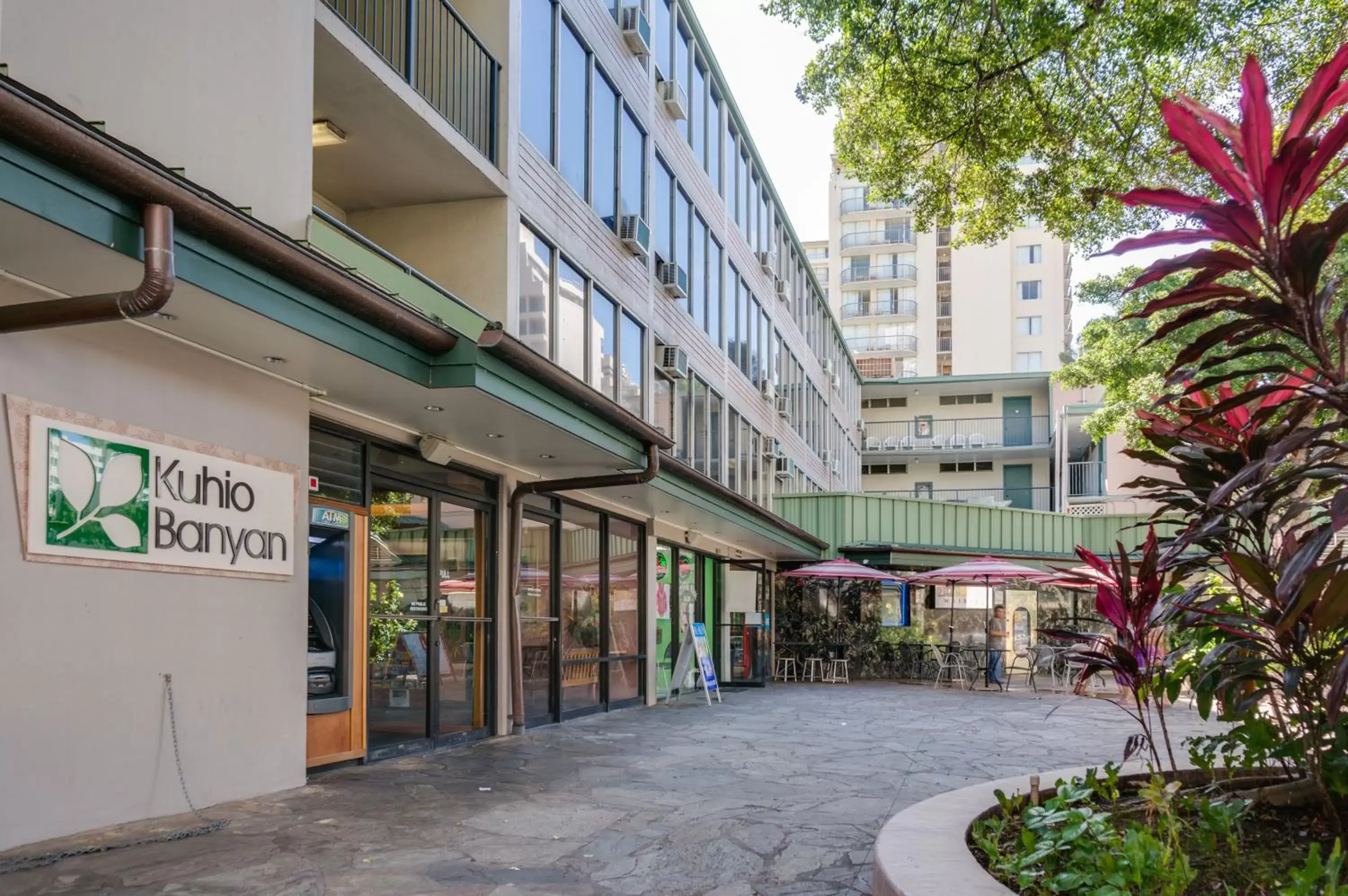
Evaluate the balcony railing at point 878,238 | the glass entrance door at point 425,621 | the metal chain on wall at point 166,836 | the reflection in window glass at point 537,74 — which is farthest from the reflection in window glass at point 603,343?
the balcony railing at point 878,238

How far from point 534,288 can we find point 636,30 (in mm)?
4583

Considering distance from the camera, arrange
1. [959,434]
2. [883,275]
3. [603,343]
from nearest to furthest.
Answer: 1. [603,343]
2. [959,434]
3. [883,275]

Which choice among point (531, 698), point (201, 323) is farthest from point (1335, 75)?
point (531, 698)

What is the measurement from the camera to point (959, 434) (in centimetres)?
4866

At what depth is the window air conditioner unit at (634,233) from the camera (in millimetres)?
14156

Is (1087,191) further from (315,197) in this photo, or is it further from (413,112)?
(315,197)

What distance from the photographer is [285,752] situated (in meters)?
7.58

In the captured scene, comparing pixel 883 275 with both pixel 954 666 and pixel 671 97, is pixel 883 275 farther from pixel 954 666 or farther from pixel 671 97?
pixel 671 97

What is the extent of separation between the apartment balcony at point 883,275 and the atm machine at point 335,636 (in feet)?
205

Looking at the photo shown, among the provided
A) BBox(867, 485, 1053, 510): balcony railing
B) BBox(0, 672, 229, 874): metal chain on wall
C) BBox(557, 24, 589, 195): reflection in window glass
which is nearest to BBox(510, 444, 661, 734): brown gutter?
BBox(557, 24, 589, 195): reflection in window glass

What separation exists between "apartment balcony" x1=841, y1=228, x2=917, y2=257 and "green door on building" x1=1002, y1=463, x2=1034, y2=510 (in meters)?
23.5

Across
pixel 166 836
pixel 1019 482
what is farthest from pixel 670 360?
pixel 1019 482

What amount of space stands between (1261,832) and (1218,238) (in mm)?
2456

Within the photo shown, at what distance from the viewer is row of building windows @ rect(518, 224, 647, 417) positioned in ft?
37.3
